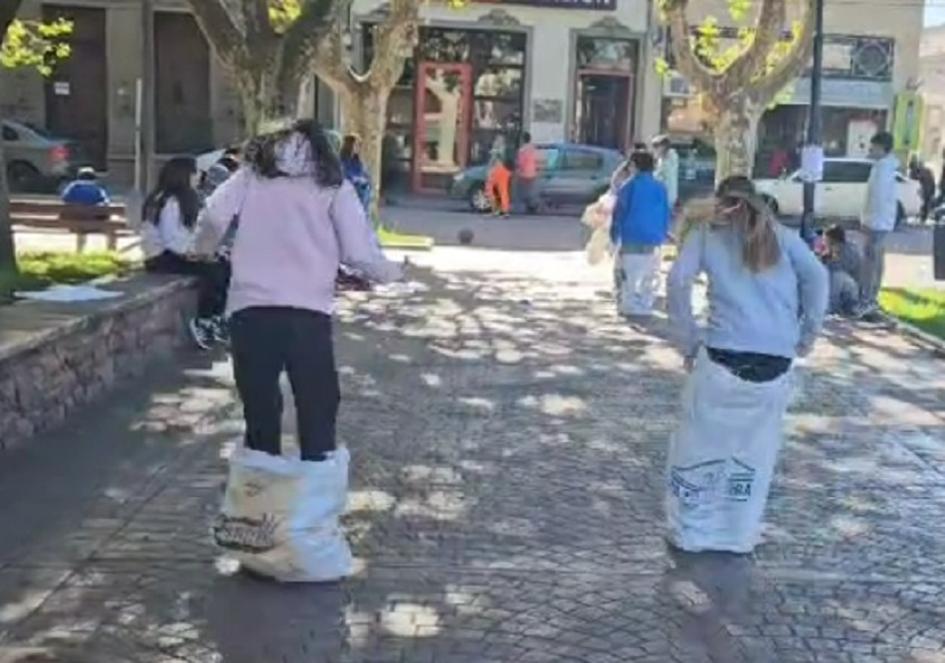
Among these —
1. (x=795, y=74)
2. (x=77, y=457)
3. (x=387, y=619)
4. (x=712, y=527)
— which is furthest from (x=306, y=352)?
(x=795, y=74)

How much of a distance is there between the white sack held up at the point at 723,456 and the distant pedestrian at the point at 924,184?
27666 millimetres

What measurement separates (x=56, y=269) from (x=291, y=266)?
710 centimetres

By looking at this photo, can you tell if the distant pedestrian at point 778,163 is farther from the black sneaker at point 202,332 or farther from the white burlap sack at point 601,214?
the black sneaker at point 202,332

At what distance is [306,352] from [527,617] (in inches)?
52.4

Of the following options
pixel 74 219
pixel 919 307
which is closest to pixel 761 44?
pixel 919 307

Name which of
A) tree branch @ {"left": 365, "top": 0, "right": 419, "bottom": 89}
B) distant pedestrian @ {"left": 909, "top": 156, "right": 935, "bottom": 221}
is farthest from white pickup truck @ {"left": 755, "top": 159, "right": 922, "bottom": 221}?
tree branch @ {"left": 365, "top": 0, "right": 419, "bottom": 89}

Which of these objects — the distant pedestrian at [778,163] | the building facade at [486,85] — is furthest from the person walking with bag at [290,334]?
the distant pedestrian at [778,163]

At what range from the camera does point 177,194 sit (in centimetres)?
1120

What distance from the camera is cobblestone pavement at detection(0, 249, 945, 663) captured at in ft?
16.4

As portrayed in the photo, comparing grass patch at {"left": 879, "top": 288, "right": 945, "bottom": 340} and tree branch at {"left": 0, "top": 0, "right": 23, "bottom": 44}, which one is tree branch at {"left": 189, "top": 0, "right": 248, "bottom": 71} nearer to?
tree branch at {"left": 0, "top": 0, "right": 23, "bottom": 44}

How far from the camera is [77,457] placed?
7.38 meters

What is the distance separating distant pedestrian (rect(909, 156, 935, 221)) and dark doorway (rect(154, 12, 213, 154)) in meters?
16.5

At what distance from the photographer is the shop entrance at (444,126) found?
34.5 m

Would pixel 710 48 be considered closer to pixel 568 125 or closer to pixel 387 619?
pixel 568 125
